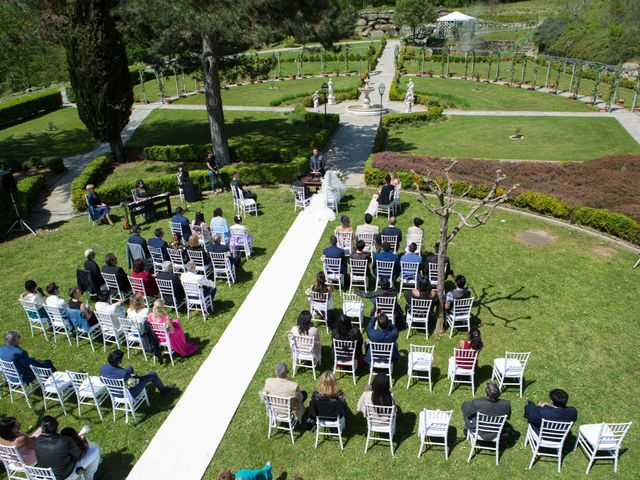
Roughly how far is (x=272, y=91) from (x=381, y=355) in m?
37.9

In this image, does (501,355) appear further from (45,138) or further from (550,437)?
(45,138)

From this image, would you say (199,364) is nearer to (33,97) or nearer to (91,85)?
(91,85)

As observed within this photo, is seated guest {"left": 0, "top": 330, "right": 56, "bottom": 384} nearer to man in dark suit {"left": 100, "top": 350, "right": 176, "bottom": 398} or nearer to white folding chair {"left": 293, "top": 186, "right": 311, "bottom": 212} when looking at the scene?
man in dark suit {"left": 100, "top": 350, "right": 176, "bottom": 398}

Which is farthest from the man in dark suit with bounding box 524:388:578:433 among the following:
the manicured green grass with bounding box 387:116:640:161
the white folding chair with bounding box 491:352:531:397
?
the manicured green grass with bounding box 387:116:640:161

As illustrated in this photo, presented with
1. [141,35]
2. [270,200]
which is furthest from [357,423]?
[141,35]

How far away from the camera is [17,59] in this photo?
Result: 4134 centimetres

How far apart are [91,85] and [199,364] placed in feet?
60.3

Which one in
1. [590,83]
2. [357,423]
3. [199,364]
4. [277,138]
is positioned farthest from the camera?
[590,83]

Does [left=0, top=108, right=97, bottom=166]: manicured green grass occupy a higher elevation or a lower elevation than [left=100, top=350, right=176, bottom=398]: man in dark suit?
lower

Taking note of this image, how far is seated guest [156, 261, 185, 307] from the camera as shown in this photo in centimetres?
1254

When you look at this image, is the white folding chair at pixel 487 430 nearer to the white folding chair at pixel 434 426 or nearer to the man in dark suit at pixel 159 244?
the white folding chair at pixel 434 426

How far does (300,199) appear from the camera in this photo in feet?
61.7

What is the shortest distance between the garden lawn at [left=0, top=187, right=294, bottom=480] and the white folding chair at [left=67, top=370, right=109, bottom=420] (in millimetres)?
270

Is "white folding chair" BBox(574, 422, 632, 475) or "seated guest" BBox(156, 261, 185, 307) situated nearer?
"white folding chair" BBox(574, 422, 632, 475)
